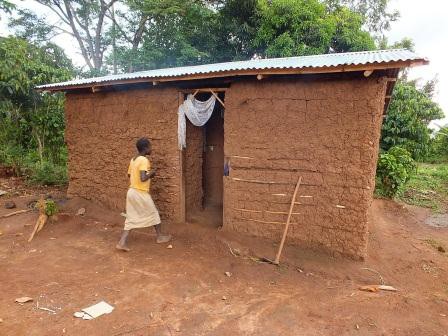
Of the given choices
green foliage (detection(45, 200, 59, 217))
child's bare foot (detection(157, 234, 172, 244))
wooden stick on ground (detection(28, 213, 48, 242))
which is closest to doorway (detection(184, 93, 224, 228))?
child's bare foot (detection(157, 234, 172, 244))

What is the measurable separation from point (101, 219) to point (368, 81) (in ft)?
17.7

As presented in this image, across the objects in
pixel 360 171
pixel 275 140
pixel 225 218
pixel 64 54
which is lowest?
pixel 225 218

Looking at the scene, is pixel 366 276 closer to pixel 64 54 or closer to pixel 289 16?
pixel 289 16

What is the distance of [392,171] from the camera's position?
29.3 feet

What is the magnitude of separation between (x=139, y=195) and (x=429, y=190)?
34.2ft

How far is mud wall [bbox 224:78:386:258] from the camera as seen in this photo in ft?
15.2

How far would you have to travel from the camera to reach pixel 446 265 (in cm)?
536

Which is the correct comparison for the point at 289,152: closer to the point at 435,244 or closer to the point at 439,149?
the point at 435,244

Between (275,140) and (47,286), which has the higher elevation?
(275,140)

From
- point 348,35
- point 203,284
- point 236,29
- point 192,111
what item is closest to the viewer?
point 203,284

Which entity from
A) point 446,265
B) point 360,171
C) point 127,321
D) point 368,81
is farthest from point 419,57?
point 127,321

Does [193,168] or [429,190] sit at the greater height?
[193,168]

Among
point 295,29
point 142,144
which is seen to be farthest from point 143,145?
point 295,29

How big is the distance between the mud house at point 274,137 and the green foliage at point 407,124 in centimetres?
640
